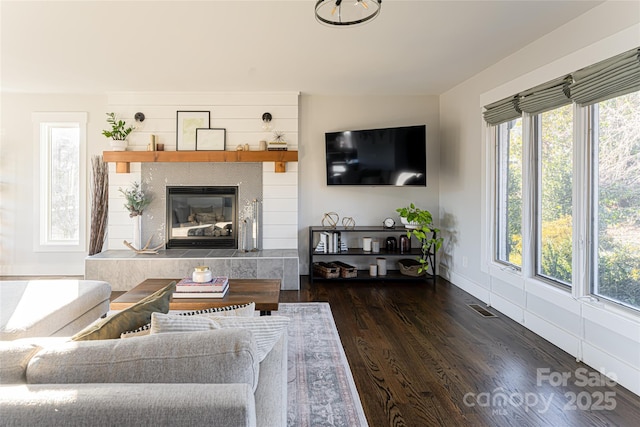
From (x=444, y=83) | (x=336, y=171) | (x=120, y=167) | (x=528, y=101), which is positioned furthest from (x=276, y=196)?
(x=528, y=101)

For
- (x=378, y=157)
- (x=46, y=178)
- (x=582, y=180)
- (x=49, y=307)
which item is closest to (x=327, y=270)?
(x=378, y=157)

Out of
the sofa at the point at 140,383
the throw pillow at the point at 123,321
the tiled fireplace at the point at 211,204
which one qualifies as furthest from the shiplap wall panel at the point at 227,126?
the sofa at the point at 140,383

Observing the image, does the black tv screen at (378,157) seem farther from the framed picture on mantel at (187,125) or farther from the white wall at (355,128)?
the framed picture on mantel at (187,125)

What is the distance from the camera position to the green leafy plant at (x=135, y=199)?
15.4 ft

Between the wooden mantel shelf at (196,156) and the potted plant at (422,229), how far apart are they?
5.30 ft

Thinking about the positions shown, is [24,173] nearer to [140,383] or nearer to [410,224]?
[410,224]

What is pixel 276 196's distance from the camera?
4.91 meters

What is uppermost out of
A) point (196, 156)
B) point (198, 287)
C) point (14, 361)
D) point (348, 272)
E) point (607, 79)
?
point (607, 79)

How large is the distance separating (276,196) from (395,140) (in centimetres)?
170

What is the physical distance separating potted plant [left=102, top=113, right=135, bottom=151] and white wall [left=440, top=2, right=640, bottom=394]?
13.6 ft

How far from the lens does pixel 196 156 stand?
182 inches

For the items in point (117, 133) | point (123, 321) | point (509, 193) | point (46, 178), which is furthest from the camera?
point (46, 178)

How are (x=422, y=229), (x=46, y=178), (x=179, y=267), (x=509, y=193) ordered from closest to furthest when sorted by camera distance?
(x=509, y=193) < (x=179, y=267) < (x=422, y=229) < (x=46, y=178)

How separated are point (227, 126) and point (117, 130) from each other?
135cm
